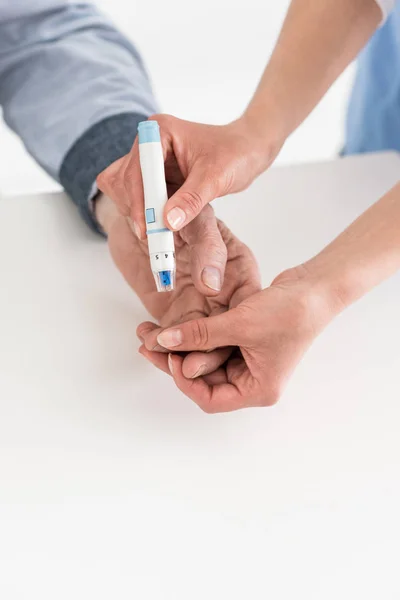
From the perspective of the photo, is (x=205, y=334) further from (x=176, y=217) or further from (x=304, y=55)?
(x=304, y=55)

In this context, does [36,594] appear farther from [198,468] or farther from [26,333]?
[26,333]

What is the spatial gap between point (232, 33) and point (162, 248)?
1679 millimetres

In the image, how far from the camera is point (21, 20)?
0.93 metres

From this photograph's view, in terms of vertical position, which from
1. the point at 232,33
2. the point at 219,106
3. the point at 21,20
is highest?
the point at 21,20

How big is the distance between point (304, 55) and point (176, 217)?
32cm

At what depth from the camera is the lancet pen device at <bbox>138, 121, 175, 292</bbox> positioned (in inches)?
24.4

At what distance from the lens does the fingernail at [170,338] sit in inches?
24.8

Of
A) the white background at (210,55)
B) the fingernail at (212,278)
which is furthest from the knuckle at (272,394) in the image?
the white background at (210,55)

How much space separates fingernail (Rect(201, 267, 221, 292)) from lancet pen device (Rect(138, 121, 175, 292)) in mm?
31

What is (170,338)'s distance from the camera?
632mm

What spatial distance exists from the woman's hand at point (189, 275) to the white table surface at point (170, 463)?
31mm

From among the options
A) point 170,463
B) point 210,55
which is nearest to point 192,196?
point 170,463

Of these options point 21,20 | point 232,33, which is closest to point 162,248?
point 21,20

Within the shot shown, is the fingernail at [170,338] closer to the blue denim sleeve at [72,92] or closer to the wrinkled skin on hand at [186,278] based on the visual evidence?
the wrinkled skin on hand at [186,278]
